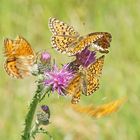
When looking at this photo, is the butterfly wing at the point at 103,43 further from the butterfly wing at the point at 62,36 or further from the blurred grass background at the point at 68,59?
the blurred grass background at the point at 68,59

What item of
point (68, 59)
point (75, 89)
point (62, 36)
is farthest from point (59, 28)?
point (68, 59)

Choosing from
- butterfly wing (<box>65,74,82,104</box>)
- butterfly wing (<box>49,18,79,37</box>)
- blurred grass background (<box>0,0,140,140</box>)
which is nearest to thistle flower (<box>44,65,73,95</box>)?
butterfly wing (<box>65,74,82,104</box>)

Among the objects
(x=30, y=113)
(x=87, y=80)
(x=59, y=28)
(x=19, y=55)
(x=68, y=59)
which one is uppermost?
(x=68, y=59)

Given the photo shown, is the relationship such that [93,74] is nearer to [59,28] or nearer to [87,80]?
[87,80]

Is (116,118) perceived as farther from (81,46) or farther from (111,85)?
(81,46)

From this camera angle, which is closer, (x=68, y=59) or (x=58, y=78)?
(x=58, y=78)

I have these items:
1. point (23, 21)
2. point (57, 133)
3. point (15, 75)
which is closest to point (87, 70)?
point (15, 75)
